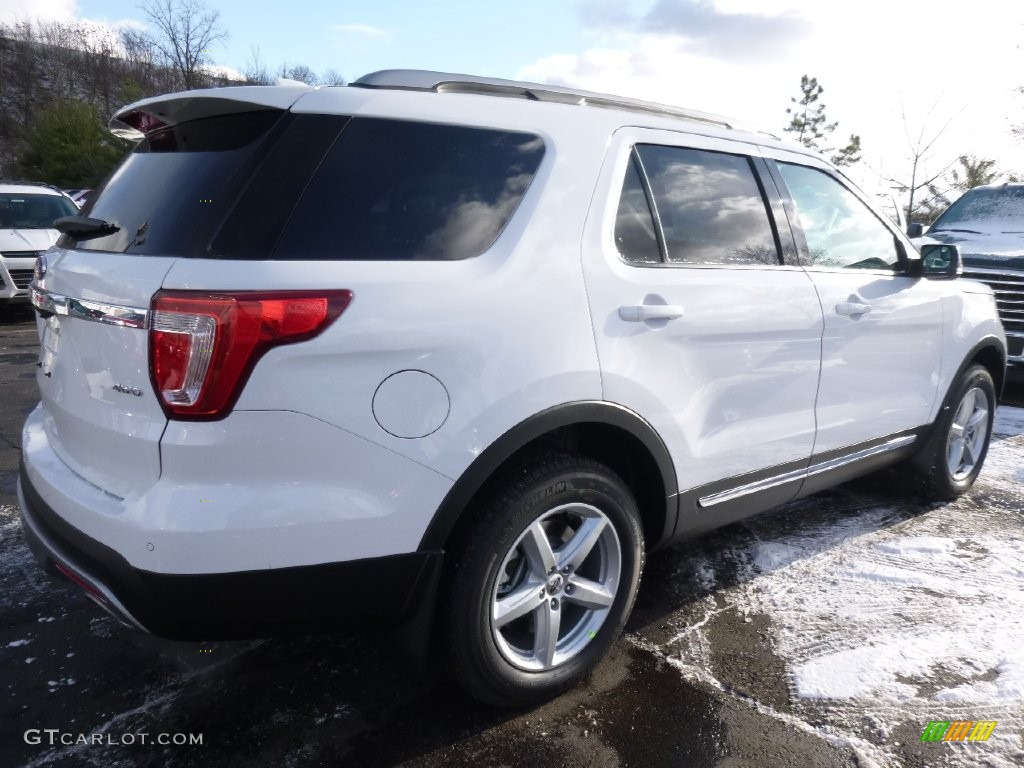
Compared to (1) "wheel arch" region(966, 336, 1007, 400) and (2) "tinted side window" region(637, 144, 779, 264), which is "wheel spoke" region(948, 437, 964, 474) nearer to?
(1) "wheel arch" region(966, 336, 1007, 400)

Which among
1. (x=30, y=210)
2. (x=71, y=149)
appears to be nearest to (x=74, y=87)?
(x=71, y=149)

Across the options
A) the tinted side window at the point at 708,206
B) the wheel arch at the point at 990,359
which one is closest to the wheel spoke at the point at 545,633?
the tinted side window at the point at 708,206

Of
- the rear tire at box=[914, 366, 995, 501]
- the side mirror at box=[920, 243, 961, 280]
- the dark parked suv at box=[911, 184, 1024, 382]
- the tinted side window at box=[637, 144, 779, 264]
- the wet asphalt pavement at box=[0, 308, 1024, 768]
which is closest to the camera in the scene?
the wet asphalt pavement at box=[0, 308, 1024, 768]

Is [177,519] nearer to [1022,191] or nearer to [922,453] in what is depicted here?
[922,453]

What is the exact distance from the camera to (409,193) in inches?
79.2

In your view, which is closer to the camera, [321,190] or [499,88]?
[321,190]

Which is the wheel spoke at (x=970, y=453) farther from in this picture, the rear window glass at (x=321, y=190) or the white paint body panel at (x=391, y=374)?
the rear window glass at (x=321, y=190)

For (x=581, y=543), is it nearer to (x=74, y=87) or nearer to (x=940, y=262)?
(x=940, y=262)

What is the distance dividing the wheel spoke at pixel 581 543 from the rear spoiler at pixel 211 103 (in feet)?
4.91

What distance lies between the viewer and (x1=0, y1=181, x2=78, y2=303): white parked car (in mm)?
9734

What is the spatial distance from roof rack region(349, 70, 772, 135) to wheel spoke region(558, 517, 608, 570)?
138 centimetres

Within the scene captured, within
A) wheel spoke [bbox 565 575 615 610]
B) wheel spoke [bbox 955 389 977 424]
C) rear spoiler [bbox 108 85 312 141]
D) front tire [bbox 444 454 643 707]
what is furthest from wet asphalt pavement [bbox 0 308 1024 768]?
wheel spoke [bbox 955 389 977 424]

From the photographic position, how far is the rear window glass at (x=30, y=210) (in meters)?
10.4

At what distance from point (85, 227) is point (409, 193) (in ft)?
3.32
